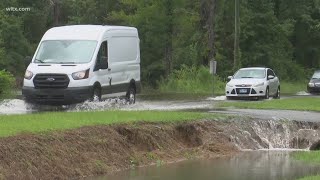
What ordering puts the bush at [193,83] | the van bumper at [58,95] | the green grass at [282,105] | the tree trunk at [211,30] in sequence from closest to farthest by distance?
the van bumper at [58,95]
the green grass at [282,105]
the bush at [193,83]
the tree trunk at [211,30]

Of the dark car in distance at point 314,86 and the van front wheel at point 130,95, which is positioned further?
the dark car in distance at point 314,86

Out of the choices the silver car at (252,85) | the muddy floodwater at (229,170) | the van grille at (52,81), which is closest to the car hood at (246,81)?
the silver car at (252,85)

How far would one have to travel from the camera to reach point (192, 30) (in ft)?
172

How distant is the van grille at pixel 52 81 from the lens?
20.6 meters

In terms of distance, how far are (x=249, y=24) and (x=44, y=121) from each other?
45920mm

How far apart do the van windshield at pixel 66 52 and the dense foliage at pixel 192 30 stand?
25.1 m

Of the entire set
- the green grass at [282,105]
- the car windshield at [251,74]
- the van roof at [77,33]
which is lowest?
the green grass at [282,105]

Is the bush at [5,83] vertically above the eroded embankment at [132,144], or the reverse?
the bush at [5,83]

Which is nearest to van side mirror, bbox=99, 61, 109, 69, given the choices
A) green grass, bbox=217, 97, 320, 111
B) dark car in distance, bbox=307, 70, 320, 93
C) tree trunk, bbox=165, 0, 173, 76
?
green grass, bbox=217, 97, 320, 111

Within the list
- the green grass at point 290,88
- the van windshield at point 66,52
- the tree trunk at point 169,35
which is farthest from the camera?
the tree trunk at point 169,35

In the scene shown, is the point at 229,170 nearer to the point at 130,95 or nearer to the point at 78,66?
the point at 78,66

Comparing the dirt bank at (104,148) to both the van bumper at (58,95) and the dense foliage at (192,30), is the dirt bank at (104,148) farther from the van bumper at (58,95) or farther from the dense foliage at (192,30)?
the dense foliage at (192,30)

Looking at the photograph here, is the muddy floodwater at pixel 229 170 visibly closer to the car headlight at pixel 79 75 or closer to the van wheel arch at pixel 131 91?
the car headlight at pixel 79 75

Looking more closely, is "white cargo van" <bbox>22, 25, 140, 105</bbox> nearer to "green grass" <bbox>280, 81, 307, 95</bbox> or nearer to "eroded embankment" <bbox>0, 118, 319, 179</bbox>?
"eroded embankment" <bbox>0, 118, 319, 179</bbox>
